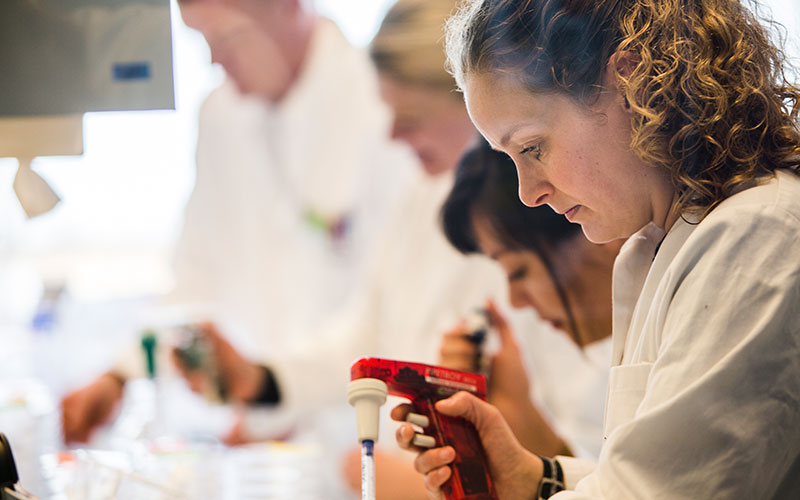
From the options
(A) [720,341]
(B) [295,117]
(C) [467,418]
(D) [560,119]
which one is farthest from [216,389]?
(A) [720,341]

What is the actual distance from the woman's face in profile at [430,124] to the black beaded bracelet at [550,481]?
2.49 feet

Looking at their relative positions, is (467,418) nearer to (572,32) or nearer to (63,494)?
(572,32)

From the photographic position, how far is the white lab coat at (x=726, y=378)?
523 millimetres

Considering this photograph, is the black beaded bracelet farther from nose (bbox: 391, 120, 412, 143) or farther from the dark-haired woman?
nose (bbox: 391, 120, 412, 143)

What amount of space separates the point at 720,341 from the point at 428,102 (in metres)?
1.17

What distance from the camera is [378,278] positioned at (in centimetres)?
178

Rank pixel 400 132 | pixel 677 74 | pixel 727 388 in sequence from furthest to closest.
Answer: pixel 400 132, pixel 677 74, pixel 727 388

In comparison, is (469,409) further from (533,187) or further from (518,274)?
(518,274)

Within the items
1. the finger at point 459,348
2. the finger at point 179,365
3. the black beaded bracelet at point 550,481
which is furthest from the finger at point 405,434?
the finger at point 179,365

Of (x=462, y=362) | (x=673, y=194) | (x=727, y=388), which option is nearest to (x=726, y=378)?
(x=727, y=388)

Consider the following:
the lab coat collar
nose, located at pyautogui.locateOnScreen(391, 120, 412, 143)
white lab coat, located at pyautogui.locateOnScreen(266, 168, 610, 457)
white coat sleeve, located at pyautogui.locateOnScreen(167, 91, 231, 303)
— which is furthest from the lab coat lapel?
white coat sleeve, located at pyautogui.locateOnScreen(167, 91, 231, 303)

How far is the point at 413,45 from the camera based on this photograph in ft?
5.36

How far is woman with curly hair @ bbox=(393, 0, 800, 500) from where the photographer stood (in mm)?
528

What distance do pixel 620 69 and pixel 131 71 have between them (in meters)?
0.48
